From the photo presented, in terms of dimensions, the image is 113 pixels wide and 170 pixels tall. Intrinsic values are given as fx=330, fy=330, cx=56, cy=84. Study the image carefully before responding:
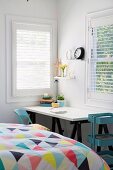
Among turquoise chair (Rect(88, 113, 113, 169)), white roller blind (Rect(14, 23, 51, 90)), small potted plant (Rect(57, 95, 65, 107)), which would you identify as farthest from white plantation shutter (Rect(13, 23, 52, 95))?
turquoise chair (Rect(88, 113, 113, 169))

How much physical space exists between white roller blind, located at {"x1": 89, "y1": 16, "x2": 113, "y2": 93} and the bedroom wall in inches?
7.5

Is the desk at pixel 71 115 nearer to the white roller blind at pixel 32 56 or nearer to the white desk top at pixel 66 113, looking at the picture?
the white desk top at pixel 66 113

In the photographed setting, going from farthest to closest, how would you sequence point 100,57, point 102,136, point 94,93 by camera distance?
point 94,93 → point 100,57 → point 102,136

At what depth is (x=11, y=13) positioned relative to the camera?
4.89 m

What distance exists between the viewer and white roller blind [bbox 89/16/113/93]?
4359mm

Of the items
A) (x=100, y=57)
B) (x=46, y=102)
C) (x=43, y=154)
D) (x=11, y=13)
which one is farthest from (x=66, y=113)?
(x=43, y=154)

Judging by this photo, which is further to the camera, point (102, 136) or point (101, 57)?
point (101, 57)

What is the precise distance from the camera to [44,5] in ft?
17.2

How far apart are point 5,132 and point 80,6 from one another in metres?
2.58

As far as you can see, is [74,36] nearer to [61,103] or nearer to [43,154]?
[61,103]

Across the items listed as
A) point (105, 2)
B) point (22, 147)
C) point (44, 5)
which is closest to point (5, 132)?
point (22, 147)

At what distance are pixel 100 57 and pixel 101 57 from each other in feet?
Answer: 0.06

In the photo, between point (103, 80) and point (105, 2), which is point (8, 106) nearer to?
point (103, 80)

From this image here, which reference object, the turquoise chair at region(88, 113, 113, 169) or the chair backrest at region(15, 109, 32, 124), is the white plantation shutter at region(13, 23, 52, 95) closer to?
the chair backrest at region(15, 109, 32, 124)
